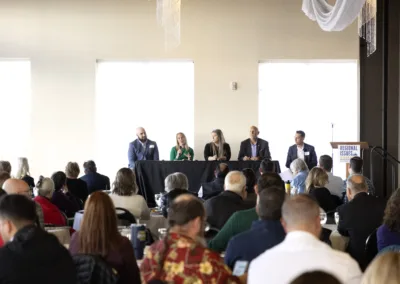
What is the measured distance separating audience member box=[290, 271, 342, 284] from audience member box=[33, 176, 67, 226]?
4.42 metres

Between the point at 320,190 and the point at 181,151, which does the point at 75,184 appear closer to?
the point at 320,190

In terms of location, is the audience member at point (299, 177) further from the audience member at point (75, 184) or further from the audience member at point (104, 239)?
the audience member at point (104, 239)

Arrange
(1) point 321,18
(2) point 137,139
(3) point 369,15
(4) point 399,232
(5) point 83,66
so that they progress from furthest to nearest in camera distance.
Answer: (5) point 83,66
(2) point 137,139
(1) point 321,18
(3) point 369,15
(4) point 399,232

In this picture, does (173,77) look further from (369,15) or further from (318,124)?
(369,15)

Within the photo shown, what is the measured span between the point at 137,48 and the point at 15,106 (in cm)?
266

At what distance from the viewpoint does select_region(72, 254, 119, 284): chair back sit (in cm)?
278

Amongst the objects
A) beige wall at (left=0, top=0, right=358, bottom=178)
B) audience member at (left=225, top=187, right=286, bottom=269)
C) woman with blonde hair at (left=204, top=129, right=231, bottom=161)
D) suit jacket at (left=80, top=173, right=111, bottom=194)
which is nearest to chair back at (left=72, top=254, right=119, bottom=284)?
audience member at (left=225, top=187, right=286, bottom=269)

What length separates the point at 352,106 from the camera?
12.4 metres

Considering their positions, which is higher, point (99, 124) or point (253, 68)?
point (253, 68)

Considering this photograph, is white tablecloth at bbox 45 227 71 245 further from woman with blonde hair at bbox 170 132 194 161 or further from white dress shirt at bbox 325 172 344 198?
woman with blonde hair at bbox 170 132 194 161

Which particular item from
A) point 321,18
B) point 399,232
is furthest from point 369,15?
point 399,232

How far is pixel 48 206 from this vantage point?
568 centimetres

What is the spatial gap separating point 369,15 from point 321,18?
90 centimetres

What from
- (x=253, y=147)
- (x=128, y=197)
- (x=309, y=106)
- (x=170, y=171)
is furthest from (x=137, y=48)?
(x=128, y=197)
